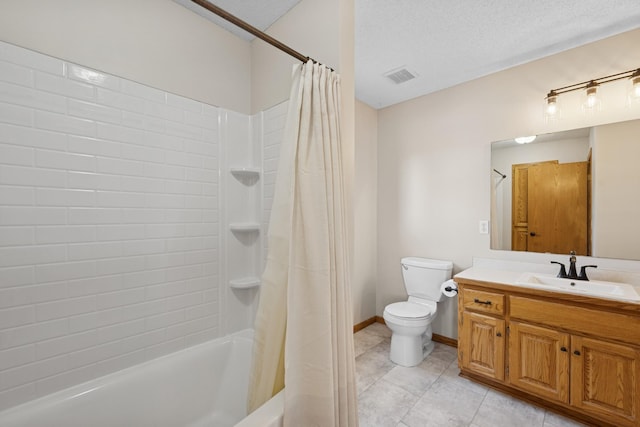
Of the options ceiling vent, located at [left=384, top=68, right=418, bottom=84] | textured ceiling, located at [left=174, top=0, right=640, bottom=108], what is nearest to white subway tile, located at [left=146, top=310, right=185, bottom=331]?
textured ceiling, located at [left=174, top=0, right=640, bottom=108]

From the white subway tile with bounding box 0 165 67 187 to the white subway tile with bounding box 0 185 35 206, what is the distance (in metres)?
0.03

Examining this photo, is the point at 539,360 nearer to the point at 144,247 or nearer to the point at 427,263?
the point at 427,263

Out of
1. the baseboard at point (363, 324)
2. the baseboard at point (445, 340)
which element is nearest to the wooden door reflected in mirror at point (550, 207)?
the baseboard at point (445, 340)

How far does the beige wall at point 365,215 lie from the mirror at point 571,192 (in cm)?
123

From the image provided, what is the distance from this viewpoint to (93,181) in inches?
52.7

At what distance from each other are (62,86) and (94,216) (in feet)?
2.04

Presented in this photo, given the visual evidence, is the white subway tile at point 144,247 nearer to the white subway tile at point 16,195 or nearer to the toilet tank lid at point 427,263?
the white subway tile at point 16,195

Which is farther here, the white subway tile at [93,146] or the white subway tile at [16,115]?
the white subway tile at [93,146]

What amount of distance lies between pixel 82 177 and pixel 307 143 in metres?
1.12

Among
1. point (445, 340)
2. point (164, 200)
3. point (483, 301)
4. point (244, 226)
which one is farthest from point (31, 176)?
point (445, 340)

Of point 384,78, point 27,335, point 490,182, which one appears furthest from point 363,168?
point 27,335

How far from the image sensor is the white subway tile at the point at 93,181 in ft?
4.21

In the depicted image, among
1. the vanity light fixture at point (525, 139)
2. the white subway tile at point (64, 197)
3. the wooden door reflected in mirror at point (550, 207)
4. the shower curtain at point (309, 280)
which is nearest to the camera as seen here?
the shower curtain at point (309, 280)

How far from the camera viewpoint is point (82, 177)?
4.29 feet
